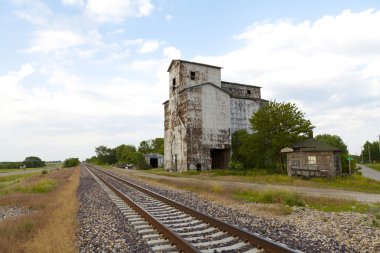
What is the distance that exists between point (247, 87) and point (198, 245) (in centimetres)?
4373

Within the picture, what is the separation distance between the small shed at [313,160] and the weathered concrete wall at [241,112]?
1650cm

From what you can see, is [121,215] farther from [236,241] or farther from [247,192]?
[247,192]

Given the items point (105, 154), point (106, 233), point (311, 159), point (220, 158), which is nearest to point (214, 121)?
point (220, 158)

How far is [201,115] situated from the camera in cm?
4016

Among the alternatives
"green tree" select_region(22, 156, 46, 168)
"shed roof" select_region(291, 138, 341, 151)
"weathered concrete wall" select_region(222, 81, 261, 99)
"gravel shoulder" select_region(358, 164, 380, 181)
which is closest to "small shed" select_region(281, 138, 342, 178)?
"shed roof" select_region(291, 138, 341, 151)

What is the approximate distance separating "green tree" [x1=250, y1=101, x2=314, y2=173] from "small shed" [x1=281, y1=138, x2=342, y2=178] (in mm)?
2856

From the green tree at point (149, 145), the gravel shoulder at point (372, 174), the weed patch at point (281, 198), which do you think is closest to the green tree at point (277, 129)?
the gravel shoulder at point (372, 174)

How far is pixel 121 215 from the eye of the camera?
10.1 meters

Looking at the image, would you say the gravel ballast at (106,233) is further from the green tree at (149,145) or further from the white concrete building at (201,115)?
the green tree at (149,145)

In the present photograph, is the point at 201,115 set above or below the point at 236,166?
above

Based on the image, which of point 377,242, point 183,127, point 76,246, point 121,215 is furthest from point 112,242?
point 183,127

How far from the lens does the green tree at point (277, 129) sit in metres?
30.0

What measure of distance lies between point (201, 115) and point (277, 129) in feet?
39.9

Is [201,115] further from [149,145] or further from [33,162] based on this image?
[33,162]
